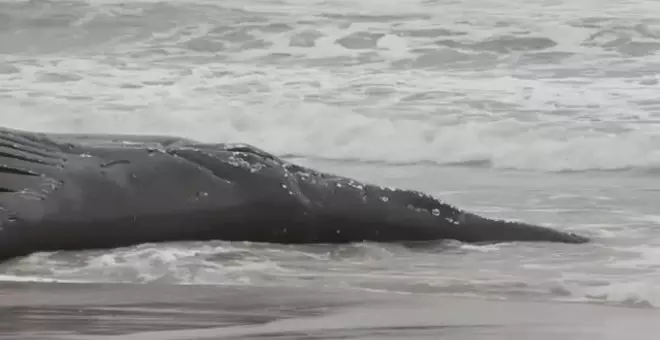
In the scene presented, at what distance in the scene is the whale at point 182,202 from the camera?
2.74 meters

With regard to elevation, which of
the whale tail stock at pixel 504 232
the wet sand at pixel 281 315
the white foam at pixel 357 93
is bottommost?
the wet sand at pixel 281 315

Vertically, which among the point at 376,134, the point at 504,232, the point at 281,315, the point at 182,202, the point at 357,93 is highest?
the point at 357,93

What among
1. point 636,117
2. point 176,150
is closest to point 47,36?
point 636,117

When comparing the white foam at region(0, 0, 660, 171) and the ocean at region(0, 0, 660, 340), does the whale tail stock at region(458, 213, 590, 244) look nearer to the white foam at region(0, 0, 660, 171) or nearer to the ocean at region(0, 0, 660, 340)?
the ocean at region(0, 0, 660, 340)

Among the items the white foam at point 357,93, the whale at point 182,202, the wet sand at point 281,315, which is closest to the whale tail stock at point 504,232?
the whale at point 182,202

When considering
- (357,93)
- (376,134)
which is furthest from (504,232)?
(357,93)

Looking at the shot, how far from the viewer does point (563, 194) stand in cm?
420

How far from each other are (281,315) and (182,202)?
0.77 meters

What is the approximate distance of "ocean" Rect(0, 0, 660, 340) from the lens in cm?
222

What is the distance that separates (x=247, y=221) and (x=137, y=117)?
4.22m

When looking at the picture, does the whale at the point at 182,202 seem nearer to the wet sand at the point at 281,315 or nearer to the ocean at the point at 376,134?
the ocean at the point at 376,134

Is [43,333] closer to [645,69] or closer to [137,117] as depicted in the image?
[137,117]

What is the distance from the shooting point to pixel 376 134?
6.02m

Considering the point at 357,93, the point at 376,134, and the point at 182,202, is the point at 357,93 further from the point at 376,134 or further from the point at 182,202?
the point at 182,202
